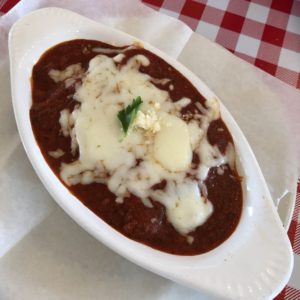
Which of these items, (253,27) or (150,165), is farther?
(253,27)

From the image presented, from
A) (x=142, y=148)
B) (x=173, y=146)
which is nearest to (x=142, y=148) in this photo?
(x=142, y=148)

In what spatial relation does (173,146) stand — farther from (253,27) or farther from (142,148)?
(253,27)

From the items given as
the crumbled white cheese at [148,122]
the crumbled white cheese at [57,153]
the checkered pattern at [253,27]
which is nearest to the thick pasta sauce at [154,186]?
the crumbled white cheese at [57,153]

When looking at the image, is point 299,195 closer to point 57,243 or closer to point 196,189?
point 196,189

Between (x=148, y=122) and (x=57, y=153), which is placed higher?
(x=148, y=122)

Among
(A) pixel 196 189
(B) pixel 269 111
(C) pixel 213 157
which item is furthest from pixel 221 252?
(B) pixel 269 111

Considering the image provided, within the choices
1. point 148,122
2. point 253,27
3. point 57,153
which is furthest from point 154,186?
point 253,27

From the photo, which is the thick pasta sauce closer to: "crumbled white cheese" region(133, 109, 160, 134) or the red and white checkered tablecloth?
"crumbled white cheese" region(133, 109, 160, 134)

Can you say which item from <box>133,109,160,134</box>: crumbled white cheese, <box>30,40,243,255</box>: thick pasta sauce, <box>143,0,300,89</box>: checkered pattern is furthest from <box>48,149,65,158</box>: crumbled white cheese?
<box>143,0,300,89</box>: checkered pattern
